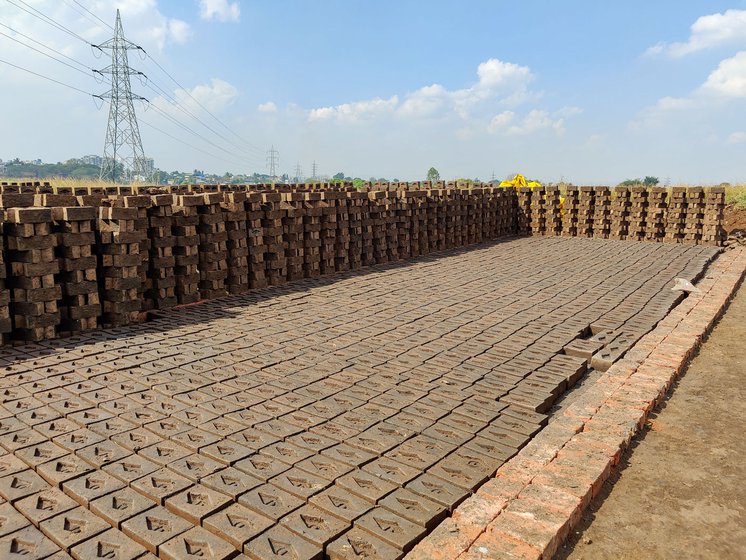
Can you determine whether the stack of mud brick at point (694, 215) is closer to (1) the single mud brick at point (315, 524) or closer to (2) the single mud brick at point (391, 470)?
(2) the single mud brick at point (391, 470)

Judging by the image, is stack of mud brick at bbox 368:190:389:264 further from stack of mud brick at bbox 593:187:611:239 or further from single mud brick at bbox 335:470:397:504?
stack of mud brick at bbox 593:187:611:239

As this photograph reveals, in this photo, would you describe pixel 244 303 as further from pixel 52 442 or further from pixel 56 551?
pixel 56 551

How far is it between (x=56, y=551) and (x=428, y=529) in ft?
6.16

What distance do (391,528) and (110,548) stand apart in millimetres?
1418

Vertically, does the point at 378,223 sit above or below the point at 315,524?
above

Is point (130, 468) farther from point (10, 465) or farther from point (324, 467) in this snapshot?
point (324, 467)

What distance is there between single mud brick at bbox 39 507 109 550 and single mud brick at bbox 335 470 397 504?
132 centimetres

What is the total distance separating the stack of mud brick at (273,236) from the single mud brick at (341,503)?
646 cm

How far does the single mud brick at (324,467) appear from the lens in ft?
11.1

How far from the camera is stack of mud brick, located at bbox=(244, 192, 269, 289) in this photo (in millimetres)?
8945

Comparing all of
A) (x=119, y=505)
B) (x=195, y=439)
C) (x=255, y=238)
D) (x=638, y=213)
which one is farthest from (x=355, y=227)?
(x=638, y=213)

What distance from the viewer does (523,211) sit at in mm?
19000

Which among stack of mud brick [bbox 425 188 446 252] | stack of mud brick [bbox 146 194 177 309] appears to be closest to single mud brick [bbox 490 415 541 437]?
stack of mud brick [bbox 146 194 177 309]

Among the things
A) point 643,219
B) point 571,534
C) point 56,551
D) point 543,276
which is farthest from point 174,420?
point 643,219
